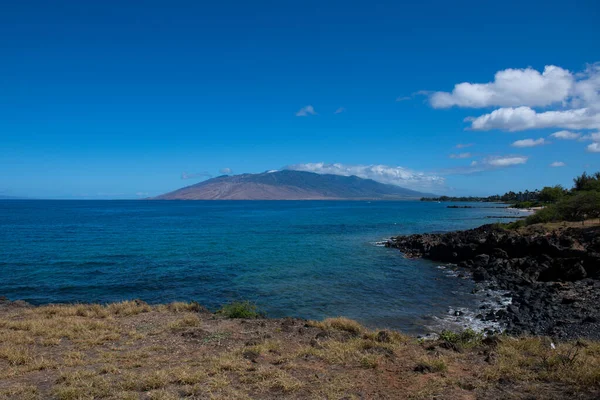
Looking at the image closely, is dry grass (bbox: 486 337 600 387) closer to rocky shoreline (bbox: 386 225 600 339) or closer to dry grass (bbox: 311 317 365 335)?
dry grass (bbox: 311 317 365 335)

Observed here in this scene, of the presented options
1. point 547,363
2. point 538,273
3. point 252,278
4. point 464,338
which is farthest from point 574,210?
point 547,363

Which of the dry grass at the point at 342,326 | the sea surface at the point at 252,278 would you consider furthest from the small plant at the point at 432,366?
the sea surface at the point at 252,278

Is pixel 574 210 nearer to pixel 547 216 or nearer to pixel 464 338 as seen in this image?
pixel 547 216

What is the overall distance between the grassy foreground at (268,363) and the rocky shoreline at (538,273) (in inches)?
238

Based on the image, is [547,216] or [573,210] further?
[547,216]

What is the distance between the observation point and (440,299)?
2212 cm

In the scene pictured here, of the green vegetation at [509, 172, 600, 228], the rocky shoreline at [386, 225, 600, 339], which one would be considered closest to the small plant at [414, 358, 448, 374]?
the rocky shoreline at [386, 225, 600, 339]

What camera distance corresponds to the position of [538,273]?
26.0 metres

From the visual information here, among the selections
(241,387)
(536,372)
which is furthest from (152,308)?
(536,372)

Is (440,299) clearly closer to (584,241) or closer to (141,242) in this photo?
(584,241)

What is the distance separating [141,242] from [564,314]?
43.4 m

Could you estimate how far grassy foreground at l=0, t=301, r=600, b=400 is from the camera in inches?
312

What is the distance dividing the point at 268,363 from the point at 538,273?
937 inches

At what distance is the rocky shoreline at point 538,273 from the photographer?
16.3 metres
